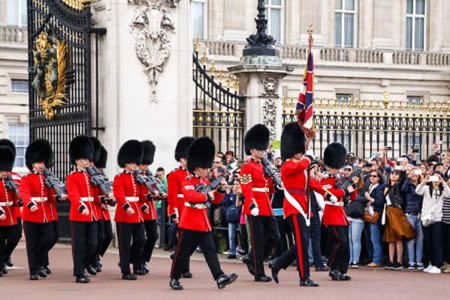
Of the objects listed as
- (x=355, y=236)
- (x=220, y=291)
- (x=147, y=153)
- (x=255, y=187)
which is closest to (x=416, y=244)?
(x=355, y=236)

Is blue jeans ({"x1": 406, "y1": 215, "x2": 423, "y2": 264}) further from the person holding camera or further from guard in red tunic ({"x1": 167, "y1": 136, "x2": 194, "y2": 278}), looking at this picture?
guard in red tunic ({"x1": 167, "y1": 136, "x2": 194, "y2": 278})

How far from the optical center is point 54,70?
18062 millimetres

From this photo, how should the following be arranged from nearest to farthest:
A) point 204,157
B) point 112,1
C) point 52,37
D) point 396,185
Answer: point 204,157 < point 396,185 < point 112,1 < point 52,37

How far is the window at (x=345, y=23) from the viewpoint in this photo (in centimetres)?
3781

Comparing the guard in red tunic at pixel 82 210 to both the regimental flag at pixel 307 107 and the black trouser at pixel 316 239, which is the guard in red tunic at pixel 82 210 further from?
the black trouser at pixel 316 239

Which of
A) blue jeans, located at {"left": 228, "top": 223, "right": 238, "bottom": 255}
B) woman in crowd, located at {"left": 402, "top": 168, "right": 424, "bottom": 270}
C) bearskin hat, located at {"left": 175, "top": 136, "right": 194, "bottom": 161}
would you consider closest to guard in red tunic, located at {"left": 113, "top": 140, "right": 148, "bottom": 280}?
bearskin hat, located at {"left": 175, "top": 136, "right": 194, "bottom": 161}

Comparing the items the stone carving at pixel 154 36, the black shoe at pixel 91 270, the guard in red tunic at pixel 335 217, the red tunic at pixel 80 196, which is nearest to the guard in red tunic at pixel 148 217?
the black shoe at pixel 91 270

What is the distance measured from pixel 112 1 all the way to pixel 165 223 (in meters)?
3.36

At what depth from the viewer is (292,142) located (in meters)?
13.4

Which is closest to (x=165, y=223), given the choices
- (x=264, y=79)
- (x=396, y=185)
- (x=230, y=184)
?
(x=230, y=184)

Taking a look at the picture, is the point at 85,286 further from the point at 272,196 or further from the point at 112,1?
the point at 112,1

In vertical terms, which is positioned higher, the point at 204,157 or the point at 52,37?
the point at 52,37

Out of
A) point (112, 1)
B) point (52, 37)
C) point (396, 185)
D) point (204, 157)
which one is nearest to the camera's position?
point (204, 157)

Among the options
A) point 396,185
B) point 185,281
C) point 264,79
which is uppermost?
point 264,79
